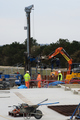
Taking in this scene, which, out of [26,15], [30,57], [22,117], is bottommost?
[22,117]

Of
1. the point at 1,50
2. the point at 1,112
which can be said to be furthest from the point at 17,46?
the point at 1,112

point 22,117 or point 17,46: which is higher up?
point 17,46

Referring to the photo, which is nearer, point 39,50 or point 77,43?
point 77,43

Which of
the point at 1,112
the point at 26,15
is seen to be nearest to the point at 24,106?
the point at 1,112

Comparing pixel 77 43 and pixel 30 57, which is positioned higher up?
pixel 77 43

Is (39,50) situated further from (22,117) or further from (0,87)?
(22,117)

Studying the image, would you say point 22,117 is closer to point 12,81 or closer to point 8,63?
point 12,81

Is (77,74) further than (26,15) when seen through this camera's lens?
No

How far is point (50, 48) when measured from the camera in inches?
4161

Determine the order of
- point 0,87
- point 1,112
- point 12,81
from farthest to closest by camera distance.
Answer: point 12,81
point 0,87
point 1,112

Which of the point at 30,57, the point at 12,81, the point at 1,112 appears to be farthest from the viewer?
the point at 30,57

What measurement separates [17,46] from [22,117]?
364 ft

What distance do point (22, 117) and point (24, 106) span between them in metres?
0.74

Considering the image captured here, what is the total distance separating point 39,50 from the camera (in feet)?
374
